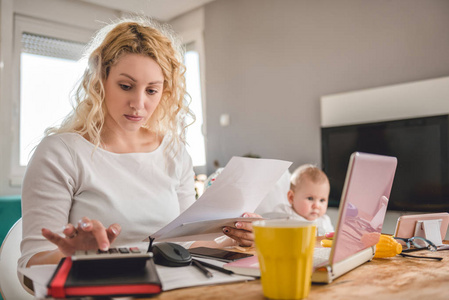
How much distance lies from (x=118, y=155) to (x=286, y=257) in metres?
0.76

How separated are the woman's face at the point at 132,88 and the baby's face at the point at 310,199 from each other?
4.17ft

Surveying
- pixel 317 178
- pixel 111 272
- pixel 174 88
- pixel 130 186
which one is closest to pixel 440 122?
pixel 317 178

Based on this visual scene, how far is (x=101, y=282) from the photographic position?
0.52 meters

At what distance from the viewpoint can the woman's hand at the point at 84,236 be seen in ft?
2.13

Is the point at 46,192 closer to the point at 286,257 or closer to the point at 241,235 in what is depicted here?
the point at 241,235

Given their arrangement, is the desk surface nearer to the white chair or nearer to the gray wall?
the white chair

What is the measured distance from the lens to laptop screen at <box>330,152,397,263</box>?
579 millimetres

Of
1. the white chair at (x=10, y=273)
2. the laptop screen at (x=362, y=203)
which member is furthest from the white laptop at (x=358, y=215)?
the white chair at (x=10, y=273)

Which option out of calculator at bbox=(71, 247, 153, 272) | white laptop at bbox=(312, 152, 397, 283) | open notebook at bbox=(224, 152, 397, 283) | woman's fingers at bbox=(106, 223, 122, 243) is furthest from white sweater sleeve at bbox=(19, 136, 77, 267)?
white laptop at bbox=(312, 152, 397, 283)

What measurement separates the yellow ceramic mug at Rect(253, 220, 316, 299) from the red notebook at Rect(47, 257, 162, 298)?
5.8 inches

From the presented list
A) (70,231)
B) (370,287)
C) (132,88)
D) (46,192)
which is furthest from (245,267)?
(132,88)

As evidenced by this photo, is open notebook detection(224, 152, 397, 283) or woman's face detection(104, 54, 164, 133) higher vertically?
woman's face detection(104, 54, 164, 133)

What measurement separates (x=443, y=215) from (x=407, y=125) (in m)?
2.00

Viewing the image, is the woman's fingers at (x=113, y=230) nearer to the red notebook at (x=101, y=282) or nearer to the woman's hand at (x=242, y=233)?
the red notebook at (x=101, y=282)
